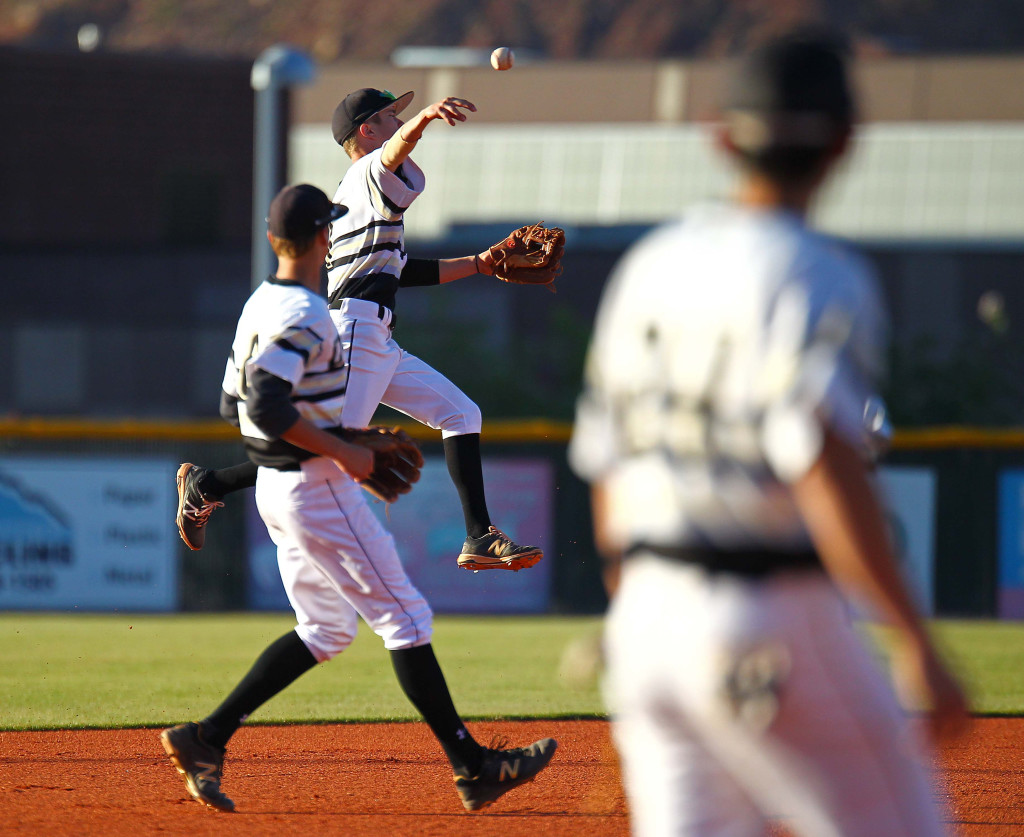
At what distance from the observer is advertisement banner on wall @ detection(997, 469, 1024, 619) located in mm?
13500

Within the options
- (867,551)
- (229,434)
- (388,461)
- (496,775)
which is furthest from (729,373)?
(229,434)

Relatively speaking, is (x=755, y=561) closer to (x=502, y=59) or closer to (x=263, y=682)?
(x=263, y=682)

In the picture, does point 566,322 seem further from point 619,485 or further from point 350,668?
point 619,485

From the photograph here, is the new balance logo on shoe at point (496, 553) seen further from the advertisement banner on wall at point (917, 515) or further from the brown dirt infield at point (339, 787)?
the advertisement banner on wall at point (917, 515)

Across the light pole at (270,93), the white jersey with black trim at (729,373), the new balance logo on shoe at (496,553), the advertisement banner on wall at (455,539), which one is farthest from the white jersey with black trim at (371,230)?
the advertisement banner on wall at (455,539)

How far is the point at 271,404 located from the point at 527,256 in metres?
1.92

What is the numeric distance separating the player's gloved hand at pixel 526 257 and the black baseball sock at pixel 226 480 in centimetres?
130

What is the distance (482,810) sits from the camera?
501 centimetres

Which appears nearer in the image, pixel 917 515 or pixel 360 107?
pixel 360 107

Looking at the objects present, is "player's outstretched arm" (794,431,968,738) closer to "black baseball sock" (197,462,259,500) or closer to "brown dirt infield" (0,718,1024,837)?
"brown dirt infield" (0,718,1024,837)

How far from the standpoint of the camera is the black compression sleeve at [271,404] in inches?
157

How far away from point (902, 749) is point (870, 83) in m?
33.5

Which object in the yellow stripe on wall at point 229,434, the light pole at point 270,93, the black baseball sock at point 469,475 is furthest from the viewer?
the yellow stripe on wall at point 229,434

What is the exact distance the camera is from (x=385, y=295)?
5.18m
